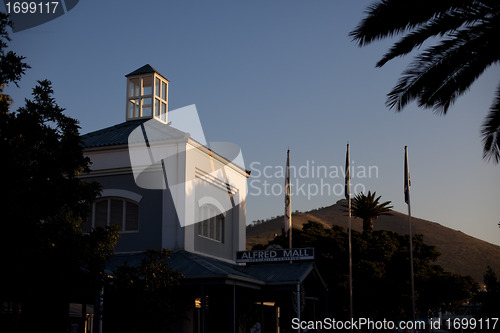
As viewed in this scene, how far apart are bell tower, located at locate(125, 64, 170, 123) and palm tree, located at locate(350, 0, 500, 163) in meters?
16.3

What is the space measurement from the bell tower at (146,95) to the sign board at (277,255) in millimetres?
8293

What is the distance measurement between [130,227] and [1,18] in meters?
13.5

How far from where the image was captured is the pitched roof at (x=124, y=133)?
26.2 metres

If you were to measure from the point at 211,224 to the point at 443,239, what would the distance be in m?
150

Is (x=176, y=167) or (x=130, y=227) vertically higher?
(x=176, y=167)

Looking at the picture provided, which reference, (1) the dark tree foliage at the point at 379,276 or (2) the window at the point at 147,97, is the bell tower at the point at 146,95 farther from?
(1) the dark tree foliage at the point at 379,276

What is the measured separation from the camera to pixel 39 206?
13422 mm

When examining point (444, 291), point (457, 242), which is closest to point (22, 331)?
point (444, 291)

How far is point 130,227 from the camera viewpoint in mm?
26125

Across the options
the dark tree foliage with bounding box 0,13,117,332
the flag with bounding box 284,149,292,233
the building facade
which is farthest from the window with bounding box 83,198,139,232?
the dark tree foliage with bounding box 0,13,117,332

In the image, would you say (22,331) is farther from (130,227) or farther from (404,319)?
(404,319)

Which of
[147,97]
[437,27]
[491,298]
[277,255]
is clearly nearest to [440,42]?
[437,27]

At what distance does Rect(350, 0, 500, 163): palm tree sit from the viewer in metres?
14.1

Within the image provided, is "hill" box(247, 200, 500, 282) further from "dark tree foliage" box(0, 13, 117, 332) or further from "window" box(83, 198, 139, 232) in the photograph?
"dark tree foliage" box(0, 13, 117, 332)
